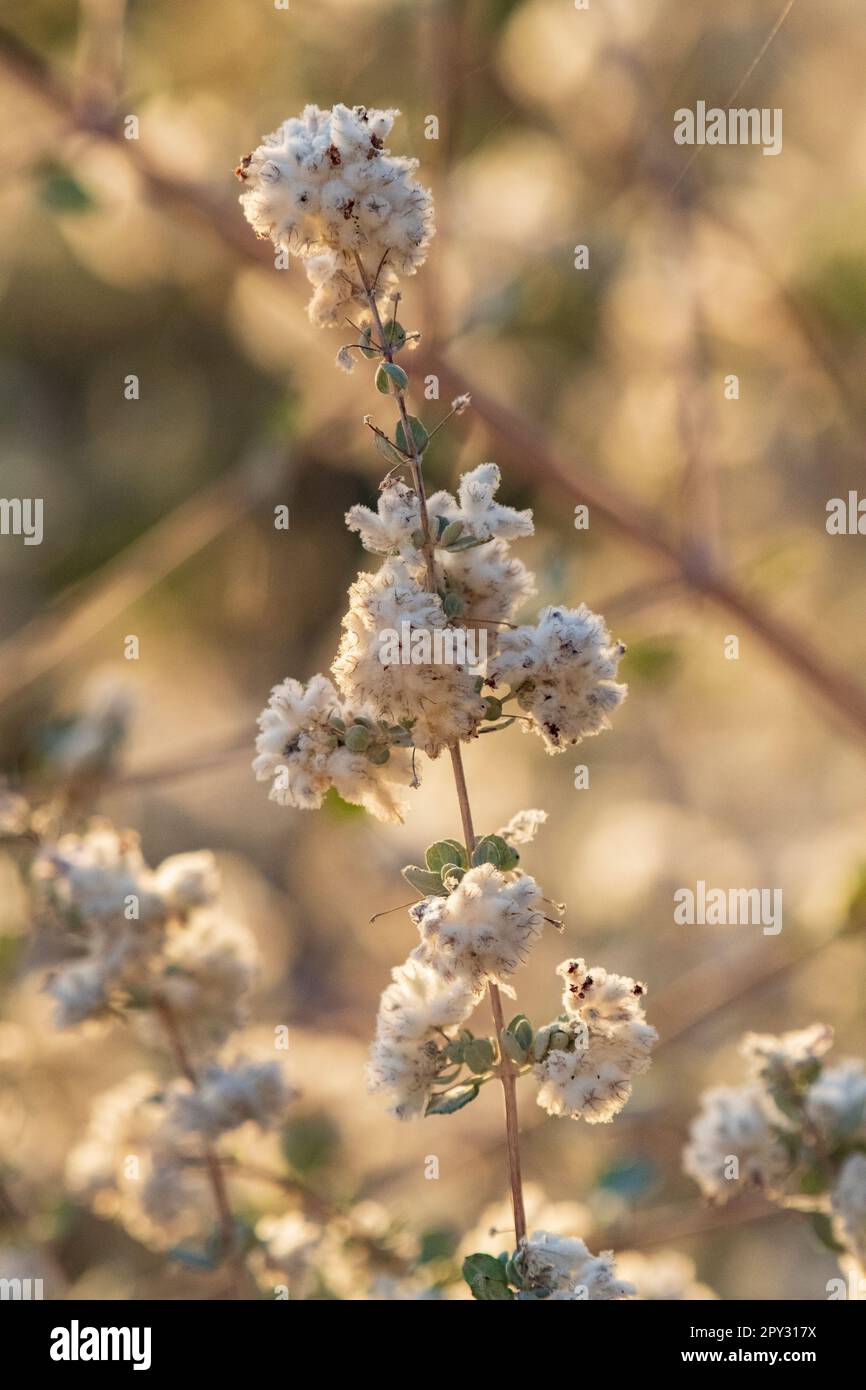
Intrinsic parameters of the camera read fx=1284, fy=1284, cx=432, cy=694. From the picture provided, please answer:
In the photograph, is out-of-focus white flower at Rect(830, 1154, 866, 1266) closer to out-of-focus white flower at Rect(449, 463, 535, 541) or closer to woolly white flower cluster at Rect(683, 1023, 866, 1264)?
woolly white flower cluster at Rect(683, 1023, 866, 1264)

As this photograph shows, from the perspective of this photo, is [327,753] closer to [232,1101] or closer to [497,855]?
[497,855]

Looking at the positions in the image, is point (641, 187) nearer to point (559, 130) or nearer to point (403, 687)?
point (559, 130)

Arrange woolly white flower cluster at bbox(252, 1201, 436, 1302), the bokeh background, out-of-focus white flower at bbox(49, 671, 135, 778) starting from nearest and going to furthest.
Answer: woolly white flower cluster at bbox(252, 1201, 436, 1302) → out-of-focus white flower at bbox(49, 671, 135, 778) → the bokeh background

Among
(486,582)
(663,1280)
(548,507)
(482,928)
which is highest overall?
(548,507)

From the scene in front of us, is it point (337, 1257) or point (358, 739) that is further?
point (337, 1257)

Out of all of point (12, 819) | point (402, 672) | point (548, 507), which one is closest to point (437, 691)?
point (402, 672)

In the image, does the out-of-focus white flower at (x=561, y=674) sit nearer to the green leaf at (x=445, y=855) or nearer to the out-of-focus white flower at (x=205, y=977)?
the green leaf at (x=445, y=855)

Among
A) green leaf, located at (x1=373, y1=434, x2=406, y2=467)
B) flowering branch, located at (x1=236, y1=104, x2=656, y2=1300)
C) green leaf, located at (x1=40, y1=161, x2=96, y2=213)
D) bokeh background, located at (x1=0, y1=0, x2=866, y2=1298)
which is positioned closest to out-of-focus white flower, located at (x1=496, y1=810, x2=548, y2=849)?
flowering branch, located at (x1=236, y1=104, x2=656, y2=1300)
